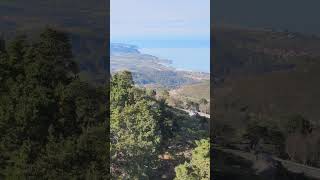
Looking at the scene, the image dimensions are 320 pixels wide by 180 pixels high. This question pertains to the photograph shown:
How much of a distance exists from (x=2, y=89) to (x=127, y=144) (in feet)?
8.63

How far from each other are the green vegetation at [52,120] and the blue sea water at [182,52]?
399cm

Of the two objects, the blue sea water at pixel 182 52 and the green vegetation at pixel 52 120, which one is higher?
the blue sea water at pixel 182 52

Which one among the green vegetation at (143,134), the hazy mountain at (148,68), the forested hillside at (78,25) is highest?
the forested hillside at (78,25)

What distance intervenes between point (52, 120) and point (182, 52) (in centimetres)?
476

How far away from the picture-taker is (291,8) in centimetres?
735

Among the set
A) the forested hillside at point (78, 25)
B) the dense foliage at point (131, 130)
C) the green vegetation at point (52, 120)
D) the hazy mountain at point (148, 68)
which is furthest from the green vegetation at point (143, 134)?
the green vegetation at point (52, 120)

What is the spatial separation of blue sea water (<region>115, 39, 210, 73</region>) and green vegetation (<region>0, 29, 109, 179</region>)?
3991mm

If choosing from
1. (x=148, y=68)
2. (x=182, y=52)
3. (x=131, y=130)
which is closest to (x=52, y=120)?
(x=131, y=130)

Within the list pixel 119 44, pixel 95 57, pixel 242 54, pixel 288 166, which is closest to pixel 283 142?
pixel 288 166

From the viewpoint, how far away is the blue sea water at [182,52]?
450 inches

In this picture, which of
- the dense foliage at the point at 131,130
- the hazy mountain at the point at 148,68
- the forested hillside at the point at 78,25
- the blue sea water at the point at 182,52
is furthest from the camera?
the blue sea water at the point at 182,52

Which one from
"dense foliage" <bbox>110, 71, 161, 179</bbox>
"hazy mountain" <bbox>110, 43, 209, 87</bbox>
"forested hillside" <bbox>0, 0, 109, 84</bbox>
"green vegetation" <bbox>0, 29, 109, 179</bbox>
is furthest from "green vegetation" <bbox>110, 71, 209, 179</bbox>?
"green vegetation" <bbox>0, 29, 109, 179</bbox>

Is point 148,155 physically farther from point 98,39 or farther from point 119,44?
point 119,44

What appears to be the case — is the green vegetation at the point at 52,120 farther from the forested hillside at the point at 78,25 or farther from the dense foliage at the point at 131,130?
the dense foliage at the point at 131,130
